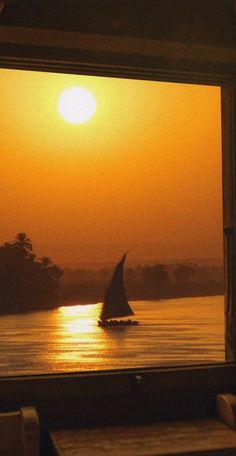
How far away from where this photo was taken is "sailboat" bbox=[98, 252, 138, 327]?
107 inches

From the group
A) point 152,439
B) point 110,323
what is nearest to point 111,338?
point 110,323

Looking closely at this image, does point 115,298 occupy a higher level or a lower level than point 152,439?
higher

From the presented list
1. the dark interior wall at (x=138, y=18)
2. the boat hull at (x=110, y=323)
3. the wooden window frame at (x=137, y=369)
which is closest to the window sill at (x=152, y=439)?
the wooden window frame at (x=137, y=369)

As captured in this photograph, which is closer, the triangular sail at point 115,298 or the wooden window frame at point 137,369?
the wooden window frame at point 137,369

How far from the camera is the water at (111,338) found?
250 centimetres

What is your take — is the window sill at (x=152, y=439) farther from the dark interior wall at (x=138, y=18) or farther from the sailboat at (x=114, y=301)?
the dark interior wall at (x=138, y=18)

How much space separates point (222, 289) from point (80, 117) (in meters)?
1.05

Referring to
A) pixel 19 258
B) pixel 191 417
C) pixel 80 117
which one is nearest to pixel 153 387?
pixel 191 417

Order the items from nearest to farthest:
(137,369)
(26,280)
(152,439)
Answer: (152,439), (137,369), (26,280)

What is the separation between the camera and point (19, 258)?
2.68 m

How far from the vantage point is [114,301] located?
275 centimetres

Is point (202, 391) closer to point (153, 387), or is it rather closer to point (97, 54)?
point (153, 387)

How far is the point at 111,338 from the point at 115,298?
0.64 feet

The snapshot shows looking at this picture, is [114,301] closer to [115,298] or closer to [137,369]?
[115,298]
